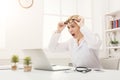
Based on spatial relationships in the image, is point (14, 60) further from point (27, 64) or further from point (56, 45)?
point (56, 45)

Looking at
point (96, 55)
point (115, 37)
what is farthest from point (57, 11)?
point (96, 55)

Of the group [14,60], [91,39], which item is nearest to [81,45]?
[91,39]

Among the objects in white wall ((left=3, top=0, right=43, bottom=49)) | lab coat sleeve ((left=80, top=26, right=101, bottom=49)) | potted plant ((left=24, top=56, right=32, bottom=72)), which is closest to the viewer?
potted plant ((left=24, top=56, right=32, bottom=72))

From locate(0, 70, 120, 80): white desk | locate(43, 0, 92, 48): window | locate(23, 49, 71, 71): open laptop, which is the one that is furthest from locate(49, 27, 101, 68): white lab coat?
locate(43, 0, 92, 48): window

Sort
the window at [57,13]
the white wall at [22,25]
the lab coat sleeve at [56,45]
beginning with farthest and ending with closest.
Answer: the window at [57,13]
the white wall at [22,25]
the lab coat sleeve at [56,45]

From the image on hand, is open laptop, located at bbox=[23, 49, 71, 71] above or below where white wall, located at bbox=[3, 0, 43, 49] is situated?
below

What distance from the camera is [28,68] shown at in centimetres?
166

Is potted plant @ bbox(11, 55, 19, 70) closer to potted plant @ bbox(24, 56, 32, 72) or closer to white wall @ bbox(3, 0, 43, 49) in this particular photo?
potted plant @ bbox(24, 56, 32, 72)

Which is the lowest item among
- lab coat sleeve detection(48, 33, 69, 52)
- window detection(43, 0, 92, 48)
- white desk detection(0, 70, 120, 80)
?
white desk detection(0, 70, 120, 80)

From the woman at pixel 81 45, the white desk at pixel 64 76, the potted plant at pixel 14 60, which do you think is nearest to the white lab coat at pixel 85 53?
the woman at pixel 81 45

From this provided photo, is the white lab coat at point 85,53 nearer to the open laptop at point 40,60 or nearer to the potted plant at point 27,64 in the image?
the open laptop at point 40,60

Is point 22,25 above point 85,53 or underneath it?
above

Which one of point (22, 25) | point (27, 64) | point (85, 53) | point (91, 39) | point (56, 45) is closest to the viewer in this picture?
point (27, 64)

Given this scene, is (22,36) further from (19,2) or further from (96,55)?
(96,55)
